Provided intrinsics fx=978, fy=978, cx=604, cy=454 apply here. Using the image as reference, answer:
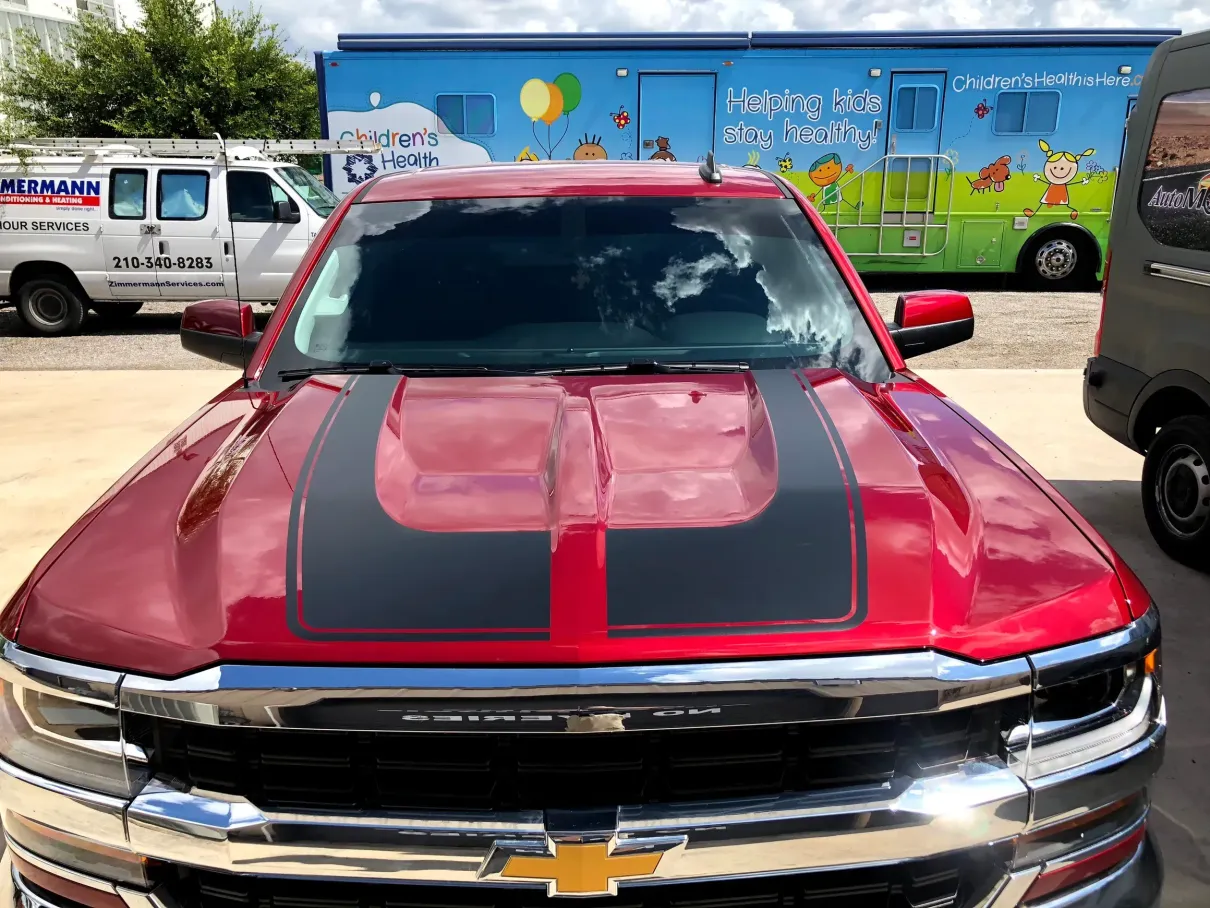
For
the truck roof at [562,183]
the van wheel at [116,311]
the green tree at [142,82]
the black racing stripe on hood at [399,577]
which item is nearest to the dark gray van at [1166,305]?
the truck roof at [562,183]

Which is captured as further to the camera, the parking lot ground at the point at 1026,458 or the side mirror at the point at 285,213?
the side mirror at the point at 285,213

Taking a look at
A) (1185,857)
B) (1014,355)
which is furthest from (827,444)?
(1014,355)

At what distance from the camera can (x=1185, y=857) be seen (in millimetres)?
2551

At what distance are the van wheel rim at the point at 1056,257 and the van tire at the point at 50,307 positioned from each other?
12.3m

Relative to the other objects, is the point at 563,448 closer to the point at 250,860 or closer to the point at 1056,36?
the point at 250,860

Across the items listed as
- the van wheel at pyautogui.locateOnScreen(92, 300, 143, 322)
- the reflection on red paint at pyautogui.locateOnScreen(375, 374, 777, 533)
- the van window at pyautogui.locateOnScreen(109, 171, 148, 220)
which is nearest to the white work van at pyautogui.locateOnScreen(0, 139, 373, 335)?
the van window at pyautogui.locateOnScreen(109, 171, 148, 220)

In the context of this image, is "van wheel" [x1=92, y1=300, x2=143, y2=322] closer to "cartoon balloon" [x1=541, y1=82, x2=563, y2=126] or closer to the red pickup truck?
"cartoon balloon" [x1=541, y1=82, x2=563, y2=126]

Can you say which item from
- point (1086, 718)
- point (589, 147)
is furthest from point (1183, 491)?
point (589, 147)

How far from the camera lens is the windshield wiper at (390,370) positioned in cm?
252

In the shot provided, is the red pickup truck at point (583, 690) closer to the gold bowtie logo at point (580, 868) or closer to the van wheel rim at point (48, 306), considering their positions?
the gold bowtie logo at point (580, 868)

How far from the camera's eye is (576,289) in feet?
9.16

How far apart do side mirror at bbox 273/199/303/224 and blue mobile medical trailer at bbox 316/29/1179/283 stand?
7.84 ft

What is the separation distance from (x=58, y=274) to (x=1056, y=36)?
41.4 ft

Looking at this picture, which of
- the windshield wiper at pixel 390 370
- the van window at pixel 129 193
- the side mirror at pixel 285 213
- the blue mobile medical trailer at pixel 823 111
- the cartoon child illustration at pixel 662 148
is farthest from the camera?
the cartoon child illustration at pixel 662 148
